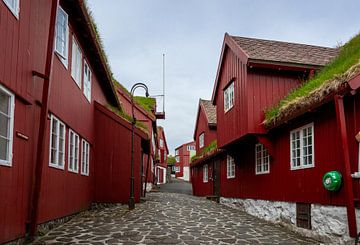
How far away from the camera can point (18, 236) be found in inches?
286

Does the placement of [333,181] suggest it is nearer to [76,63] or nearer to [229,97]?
[229,97]

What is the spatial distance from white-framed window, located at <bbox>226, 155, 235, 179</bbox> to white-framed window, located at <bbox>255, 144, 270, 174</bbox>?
10.9ft

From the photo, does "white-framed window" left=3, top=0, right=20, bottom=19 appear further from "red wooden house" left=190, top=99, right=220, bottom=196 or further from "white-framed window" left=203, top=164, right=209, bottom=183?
"white-framed window" left=203, top=164, right=209, bottom=183

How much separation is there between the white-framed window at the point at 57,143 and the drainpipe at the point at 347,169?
21.4 feet

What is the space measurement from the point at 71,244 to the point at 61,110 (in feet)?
12.0

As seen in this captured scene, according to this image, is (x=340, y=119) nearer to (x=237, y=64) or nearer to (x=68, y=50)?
(x=237, y=64)

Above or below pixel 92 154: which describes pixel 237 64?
above

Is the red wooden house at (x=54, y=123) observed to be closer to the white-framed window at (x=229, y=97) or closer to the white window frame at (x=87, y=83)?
the white window frame at (x=87, y=83)

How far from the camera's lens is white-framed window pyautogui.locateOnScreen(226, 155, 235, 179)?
57.1ft

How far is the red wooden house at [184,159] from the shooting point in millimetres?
68556

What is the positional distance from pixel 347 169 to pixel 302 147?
8.35ft

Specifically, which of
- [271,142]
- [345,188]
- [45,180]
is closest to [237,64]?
[271,142]

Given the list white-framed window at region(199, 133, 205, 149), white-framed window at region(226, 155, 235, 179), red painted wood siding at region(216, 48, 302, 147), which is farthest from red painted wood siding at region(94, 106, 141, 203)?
white-framed window at region(199, 133, 205, 149)

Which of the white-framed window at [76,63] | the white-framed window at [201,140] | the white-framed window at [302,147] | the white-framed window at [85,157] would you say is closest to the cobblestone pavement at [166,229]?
the white-framed window at [85,157]
